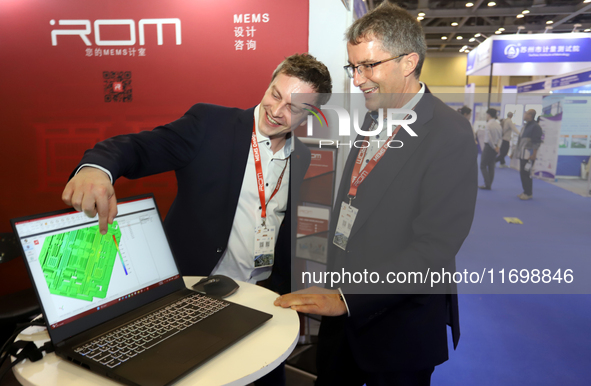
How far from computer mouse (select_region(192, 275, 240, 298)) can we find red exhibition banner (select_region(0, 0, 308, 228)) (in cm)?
177

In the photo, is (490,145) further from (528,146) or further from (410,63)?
(410,63)

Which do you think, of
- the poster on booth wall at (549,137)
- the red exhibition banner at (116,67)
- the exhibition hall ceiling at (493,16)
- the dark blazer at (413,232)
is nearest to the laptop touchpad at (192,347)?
the dark blazer at (413,232)

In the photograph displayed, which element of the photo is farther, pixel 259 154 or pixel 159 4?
pixel 159 4

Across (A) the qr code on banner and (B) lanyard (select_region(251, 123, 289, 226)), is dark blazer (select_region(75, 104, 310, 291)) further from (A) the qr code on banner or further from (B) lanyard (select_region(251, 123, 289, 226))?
(A) the qr code on banner

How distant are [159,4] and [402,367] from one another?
2752 mm

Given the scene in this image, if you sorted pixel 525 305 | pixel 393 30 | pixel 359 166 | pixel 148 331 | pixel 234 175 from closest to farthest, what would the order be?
pixel 148 331, pixel 393 30, pixel 359 166, pixel 234 175, pixel 525 305

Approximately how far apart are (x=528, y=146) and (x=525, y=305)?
2.28 metres

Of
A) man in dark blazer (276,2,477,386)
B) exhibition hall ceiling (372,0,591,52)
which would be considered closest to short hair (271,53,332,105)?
man in dark blazer (276,2,477,386)

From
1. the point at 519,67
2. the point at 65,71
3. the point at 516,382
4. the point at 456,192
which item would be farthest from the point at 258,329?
the point at 519,67

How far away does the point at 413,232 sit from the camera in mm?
1145

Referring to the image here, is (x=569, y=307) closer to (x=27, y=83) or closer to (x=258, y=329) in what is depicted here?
(x=258, y=329)

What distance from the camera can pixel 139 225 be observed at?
1142 mm

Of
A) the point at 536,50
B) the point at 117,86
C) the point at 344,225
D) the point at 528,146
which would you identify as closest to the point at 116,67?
the point at 117,86

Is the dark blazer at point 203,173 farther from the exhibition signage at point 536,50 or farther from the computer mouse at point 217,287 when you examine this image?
the exhibition signage at point 536,50
